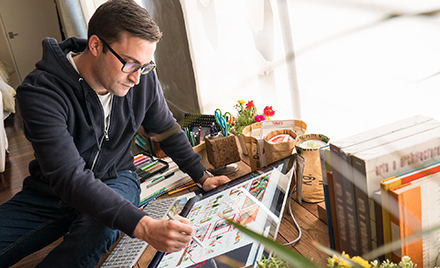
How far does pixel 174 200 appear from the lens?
136 cm

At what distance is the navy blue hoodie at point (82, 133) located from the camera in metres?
1.10

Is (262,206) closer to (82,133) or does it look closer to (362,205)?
(362,205)

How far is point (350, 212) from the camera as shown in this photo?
0.84 meters

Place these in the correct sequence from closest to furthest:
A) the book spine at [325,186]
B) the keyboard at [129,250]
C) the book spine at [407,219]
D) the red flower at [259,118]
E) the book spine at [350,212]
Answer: the book spine at [407,219] < the book spine at [350,212] < the book spine at [325,186] < the keyboard at [129,250] < the red flower at [259,118]

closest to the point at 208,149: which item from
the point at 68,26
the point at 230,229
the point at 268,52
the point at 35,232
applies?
the point at 268,52

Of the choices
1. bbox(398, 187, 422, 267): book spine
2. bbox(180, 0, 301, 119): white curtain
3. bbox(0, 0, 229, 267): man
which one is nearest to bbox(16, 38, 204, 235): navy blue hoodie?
bbox(0, 0, 229, 267): man

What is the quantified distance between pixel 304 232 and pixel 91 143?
858 millimetres

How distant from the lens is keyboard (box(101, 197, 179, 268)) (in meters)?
1.08

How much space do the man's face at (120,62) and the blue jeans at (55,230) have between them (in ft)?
1.38

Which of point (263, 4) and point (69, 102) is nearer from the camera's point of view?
point (69, 102)

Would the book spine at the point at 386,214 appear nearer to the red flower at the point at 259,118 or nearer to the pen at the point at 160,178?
the red flower at the point at 259,118

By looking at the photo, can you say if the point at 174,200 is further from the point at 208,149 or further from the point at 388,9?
the point at 388,9

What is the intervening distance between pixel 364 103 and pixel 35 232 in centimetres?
133

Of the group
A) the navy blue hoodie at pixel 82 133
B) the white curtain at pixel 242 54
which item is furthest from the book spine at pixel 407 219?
the white curtain at pixel 242 54
